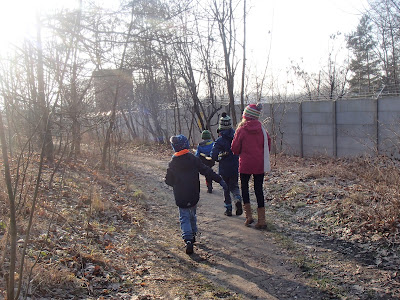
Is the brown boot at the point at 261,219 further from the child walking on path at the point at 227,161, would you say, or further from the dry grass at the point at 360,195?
the dry grass at the point at 360,195

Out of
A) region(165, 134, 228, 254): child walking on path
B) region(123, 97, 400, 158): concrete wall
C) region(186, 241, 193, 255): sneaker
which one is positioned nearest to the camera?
region(186, 241, 193, 255): sneaker

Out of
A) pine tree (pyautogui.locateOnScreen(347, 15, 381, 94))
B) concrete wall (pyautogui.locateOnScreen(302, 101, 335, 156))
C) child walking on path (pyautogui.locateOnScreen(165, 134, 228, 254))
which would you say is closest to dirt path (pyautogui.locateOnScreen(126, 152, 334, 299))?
child walking on path (pyautogui.locateOnScreen(165, 134, 228, 254))

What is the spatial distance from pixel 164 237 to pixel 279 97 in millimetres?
12045

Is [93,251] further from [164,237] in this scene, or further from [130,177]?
[130,177]

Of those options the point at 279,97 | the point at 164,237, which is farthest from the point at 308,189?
the point at 279,97

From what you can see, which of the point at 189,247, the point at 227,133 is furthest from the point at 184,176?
the point at 227,133

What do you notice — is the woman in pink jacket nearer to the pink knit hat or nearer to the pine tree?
the pink knit hat

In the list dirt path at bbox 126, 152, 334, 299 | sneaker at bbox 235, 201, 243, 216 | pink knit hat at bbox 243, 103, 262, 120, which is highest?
pink knit hat at bbox 243, 103, 262, 120

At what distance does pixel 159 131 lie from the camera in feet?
85.7

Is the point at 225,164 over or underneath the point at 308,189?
over

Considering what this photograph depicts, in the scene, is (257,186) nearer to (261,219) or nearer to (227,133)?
(261,219)

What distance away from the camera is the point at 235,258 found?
503 cm

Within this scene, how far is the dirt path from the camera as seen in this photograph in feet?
13.5

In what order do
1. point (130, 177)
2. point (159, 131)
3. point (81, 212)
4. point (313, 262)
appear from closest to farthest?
point (313, 262), point (81, 212), point (130, 177), point (159, 131)
